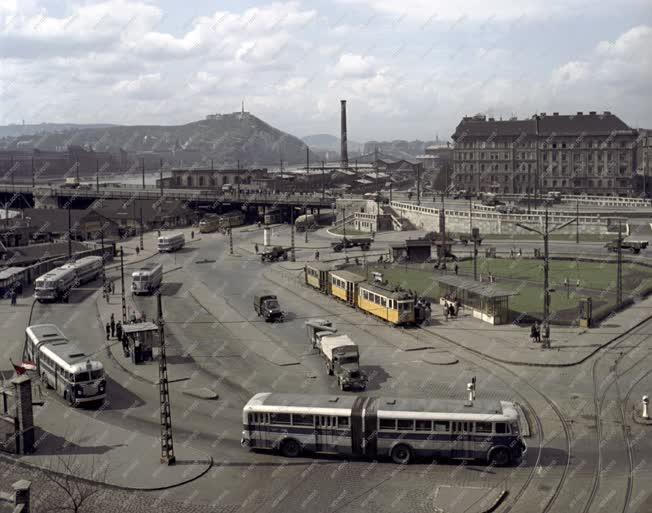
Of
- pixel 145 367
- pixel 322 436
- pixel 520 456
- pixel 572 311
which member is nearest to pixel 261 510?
pixel 322 436

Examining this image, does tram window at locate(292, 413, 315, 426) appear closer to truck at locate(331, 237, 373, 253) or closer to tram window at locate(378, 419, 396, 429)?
tram window at locate(378, 419, 396, 429)

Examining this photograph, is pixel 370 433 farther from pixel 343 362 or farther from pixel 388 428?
pixel 343 362

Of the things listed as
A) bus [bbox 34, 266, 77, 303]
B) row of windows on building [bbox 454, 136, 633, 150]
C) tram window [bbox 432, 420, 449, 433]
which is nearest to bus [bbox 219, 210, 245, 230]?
row of windows on building [bbox 454, 136, 633, 150]

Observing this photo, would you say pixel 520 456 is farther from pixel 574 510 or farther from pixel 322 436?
pixel 322 436

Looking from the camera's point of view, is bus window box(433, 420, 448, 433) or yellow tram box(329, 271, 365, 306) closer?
bus window box(433, 420, 448, 433)

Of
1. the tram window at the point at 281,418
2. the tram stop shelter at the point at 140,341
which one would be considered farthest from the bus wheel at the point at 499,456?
the tram stop shelter at the point at 140,341
